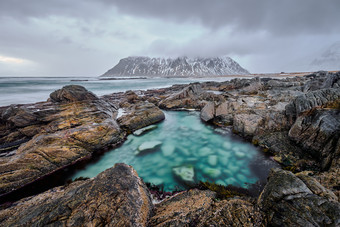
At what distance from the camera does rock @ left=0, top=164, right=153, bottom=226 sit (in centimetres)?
345

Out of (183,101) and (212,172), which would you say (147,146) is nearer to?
(212,172)

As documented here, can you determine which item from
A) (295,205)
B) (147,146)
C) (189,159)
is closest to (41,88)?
(147,146)

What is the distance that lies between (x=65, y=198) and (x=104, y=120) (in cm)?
889

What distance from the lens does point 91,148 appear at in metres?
9.83

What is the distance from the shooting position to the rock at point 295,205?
316 centimetres

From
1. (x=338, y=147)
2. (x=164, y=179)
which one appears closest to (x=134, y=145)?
(x=164, y=179)

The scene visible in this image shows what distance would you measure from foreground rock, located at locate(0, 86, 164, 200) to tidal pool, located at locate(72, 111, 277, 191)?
4.33 feet

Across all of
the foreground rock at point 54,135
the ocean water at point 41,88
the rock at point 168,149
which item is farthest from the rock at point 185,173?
the ocean water at point 41,88

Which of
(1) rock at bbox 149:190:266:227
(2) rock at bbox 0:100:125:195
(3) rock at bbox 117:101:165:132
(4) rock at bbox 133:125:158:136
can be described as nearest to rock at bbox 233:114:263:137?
(4) rock at bbox 133:125:158:136

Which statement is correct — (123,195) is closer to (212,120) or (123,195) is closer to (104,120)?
(104,120)

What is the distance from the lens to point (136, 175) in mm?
5316

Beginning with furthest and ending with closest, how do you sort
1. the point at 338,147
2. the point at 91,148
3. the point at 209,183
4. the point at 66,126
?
the point at 66,126
the point at 91,148
the point at 209,183
the point at 338,147

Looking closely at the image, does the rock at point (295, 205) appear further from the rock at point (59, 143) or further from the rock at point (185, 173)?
the rock at point (59, 143)

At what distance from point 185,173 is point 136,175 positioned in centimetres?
384
